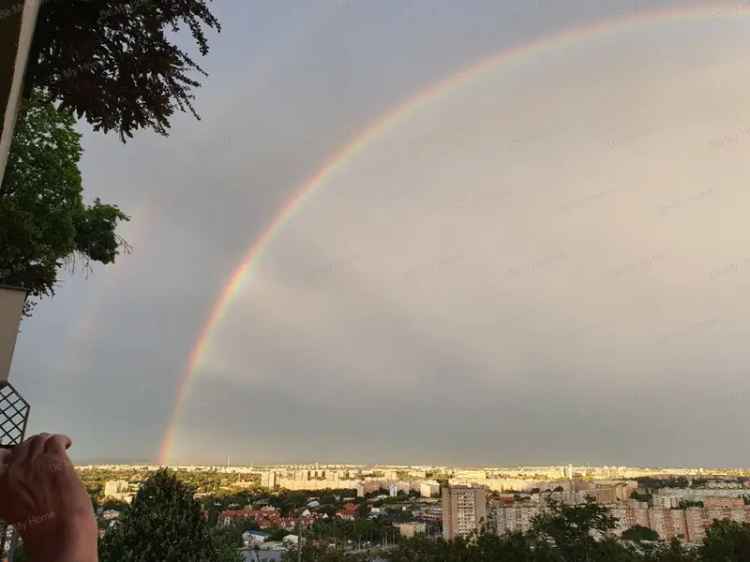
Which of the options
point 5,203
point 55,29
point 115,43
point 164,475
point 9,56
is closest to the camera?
point 9,56

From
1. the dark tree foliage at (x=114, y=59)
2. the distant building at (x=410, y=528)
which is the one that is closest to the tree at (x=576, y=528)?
the dark tree foliage at (x=114, y=59)

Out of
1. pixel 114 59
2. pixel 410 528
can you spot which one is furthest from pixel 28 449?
pixel 410 528

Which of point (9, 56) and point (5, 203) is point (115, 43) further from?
point (5, 203)

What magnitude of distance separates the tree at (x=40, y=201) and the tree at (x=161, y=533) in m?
4.32

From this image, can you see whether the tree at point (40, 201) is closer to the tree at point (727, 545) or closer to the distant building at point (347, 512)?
the tree at point (727, 545)

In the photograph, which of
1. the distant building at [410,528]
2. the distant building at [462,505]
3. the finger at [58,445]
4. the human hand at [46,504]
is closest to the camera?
the human hand at [46,504]

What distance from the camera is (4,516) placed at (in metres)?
1.51

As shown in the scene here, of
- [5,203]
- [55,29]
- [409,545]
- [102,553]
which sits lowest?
[409,545]

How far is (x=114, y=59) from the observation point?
13.1 ft

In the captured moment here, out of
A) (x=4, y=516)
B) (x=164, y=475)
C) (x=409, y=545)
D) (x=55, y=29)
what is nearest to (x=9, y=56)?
(x=4, y=516)

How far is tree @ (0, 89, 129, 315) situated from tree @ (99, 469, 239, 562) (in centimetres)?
432

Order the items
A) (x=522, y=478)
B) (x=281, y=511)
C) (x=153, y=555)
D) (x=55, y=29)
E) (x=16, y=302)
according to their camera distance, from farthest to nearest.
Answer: (x=522, y=478), (x=281, y=511), (x=153, y=555), (x=16, y=302), (x=55, y=29)

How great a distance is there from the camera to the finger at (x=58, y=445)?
1588 mm

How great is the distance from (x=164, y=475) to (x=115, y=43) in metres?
9.63
